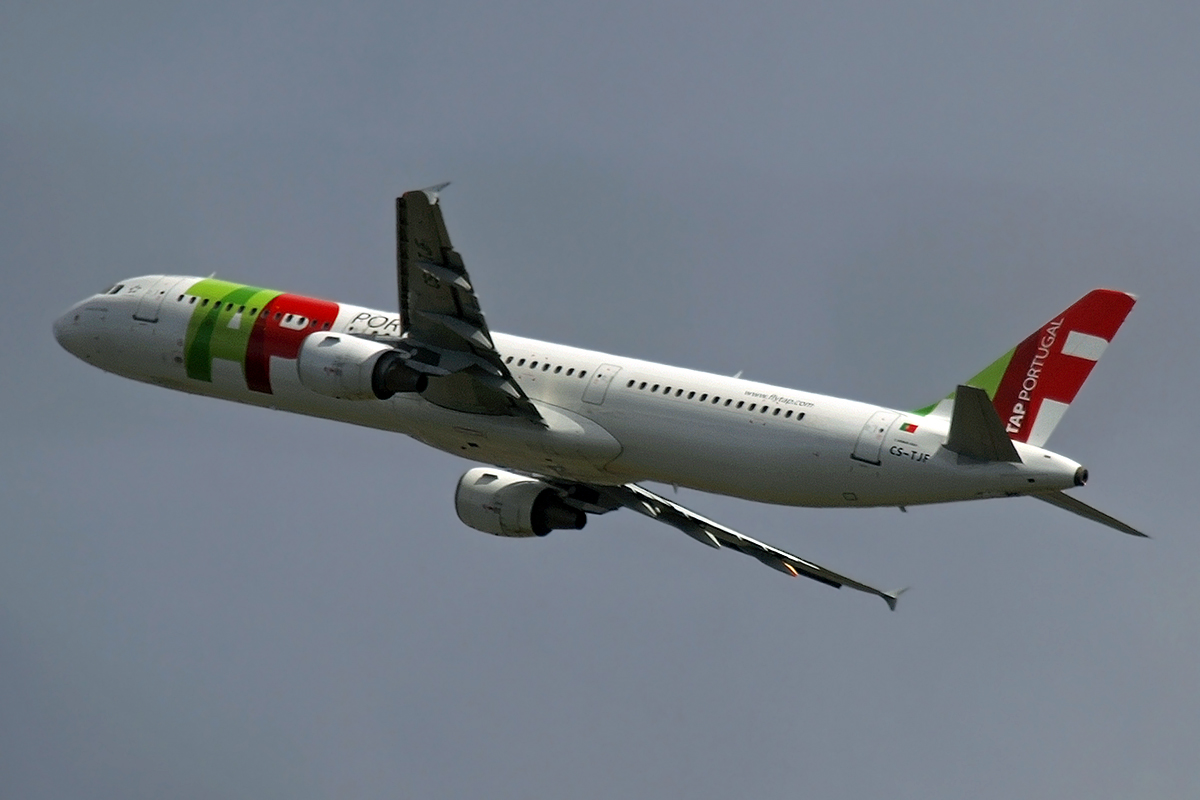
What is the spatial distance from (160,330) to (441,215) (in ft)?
37.0

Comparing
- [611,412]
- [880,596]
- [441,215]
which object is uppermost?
[441,215]

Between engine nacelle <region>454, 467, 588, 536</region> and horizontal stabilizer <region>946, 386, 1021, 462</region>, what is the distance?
→ 12.1 metres

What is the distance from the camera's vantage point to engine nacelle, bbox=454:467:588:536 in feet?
146

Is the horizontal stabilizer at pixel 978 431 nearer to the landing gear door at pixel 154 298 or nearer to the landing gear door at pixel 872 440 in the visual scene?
the landing gear door at pixel 872 440

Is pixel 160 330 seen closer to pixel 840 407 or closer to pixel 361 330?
pixel 361 330

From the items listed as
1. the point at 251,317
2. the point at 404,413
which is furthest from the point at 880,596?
the point at 251,317

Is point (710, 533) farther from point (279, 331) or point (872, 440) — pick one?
point (279, 331)

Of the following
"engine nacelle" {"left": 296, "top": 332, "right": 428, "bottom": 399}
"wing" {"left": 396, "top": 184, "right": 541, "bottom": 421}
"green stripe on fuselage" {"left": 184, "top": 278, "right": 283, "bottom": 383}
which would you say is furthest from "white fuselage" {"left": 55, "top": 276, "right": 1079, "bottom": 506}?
"engine nacelle" {"left": 296, "top": 332, "right": 428, "bottom": 399}

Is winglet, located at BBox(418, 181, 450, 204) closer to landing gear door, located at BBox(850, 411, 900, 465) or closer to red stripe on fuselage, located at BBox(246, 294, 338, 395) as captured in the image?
red stripe on fuselage, located at BBox(246, 294, 338, 395)

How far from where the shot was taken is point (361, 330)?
42531mm

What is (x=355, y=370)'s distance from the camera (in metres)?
38.9

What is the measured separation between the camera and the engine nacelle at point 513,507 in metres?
44.5

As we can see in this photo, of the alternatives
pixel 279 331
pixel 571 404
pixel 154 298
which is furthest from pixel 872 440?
pixel 154 298

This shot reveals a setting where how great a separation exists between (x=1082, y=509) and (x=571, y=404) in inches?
450
